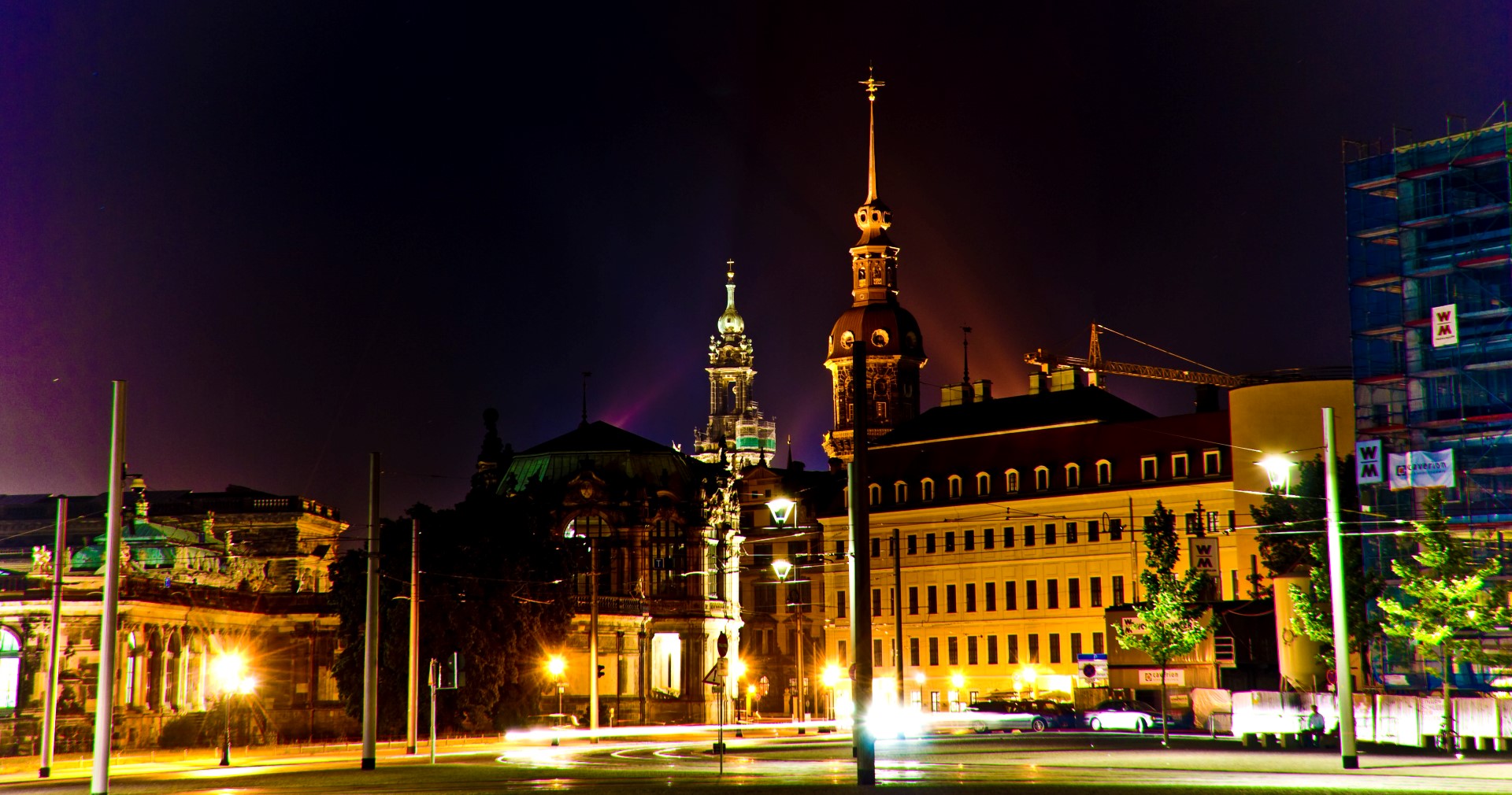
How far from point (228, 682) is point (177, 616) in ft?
87.8

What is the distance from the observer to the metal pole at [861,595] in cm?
3212

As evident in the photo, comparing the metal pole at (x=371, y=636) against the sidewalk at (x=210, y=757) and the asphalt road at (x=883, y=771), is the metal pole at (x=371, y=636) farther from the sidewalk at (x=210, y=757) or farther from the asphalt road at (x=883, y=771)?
the sidewalk at (x=210, y=757)

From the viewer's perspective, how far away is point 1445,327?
60750 mm

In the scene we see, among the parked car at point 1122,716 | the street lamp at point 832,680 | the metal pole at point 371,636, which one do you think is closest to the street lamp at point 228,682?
the metal pole at point 371,636

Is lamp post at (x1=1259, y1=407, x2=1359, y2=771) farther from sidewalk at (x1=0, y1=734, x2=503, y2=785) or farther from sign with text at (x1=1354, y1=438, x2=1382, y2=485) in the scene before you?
sidewalk at (x1=0, y1=734, x2=503, y2=785)

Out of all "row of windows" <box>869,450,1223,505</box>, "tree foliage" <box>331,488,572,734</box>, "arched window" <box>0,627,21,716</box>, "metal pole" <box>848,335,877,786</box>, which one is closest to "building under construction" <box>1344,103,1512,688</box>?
"metal pole" <box>848,335,877,786</box>

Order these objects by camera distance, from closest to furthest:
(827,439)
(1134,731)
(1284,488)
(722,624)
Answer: (1134,731) → (1284,488) → (722,624) → (827,439)

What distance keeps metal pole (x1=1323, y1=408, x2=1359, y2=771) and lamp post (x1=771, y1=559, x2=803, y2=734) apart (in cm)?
→ 3557

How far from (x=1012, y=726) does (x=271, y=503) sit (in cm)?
7818

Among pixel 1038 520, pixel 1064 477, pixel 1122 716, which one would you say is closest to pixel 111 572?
pixel 1122 716

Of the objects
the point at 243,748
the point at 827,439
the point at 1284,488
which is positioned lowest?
the point at 243,748

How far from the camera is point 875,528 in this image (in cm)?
12188

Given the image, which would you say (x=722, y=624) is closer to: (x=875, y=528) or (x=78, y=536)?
(x=875, y=528)

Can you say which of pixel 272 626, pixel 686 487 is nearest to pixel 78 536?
pixel 272 626
